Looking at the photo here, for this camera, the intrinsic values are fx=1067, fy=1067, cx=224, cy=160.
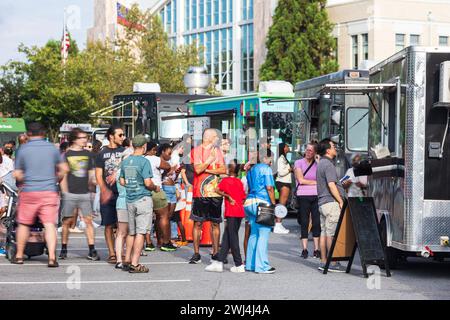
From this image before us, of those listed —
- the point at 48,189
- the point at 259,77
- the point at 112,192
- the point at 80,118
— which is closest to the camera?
the point at 48,189

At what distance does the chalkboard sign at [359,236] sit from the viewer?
1321 cm

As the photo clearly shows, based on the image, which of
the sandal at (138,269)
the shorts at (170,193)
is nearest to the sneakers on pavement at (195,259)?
the sandal at (138,269)

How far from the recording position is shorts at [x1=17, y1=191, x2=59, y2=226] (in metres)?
13.9

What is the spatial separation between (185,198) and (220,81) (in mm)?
45184

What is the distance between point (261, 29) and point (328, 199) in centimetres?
4397

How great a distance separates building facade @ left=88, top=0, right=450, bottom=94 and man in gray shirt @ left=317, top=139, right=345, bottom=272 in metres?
35.1

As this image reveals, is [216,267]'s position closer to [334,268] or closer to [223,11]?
[334,268]

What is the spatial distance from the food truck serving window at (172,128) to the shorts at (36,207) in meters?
A: 16.8

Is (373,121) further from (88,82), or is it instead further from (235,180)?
(88,82)

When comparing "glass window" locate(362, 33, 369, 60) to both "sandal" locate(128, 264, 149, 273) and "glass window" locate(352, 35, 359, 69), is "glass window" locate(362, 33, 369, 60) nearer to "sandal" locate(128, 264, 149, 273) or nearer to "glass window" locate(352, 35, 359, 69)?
"glass window" locate(352, 35, 359, 69)

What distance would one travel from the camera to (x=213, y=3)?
6400 cm

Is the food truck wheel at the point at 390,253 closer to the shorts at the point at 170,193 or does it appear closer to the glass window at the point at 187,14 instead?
the shorts at the point at 170,193

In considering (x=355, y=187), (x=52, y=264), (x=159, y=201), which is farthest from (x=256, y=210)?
(x=355, y=187)

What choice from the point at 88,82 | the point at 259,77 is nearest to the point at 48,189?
the point at 259,77
